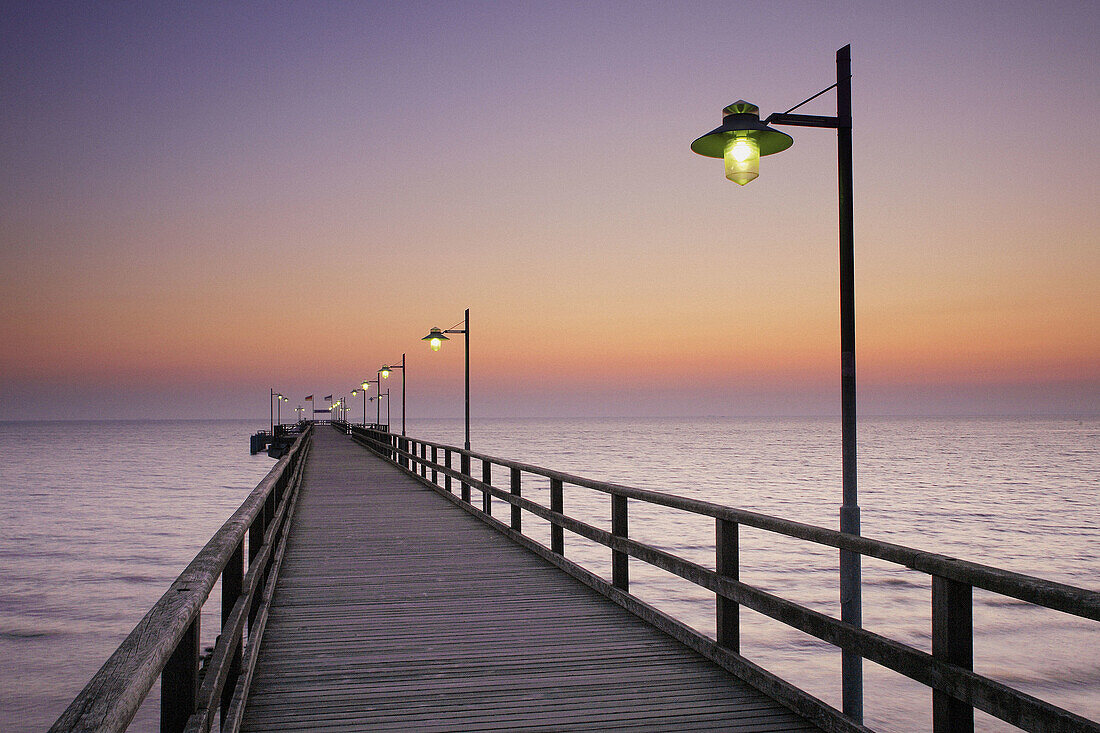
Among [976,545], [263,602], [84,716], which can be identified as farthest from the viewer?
[976,545]

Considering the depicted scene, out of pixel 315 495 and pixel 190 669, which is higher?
pixel 190 669

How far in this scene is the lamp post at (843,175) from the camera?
182 inches

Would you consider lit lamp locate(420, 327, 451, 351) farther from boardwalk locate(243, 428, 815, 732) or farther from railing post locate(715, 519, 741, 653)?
railing post locate(715, 519, 741, 653)

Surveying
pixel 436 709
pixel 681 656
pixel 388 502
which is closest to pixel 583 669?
pixel 681 656

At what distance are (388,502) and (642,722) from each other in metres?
11.1

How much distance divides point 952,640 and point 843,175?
9.61 feet

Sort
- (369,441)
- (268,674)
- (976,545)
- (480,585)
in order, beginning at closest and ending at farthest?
(268,674)
(480,585)
(976,545)
(369,441)

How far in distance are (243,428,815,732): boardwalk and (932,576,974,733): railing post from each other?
3.48ft

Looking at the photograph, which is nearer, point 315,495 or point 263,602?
point 263,602

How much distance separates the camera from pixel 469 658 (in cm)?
521

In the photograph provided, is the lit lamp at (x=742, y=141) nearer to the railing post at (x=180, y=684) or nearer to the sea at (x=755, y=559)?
the railing post at (x=180, y=684)

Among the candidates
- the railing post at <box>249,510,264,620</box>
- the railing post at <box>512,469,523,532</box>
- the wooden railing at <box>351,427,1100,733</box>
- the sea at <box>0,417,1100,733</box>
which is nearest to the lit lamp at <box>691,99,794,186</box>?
the wooden railing at <box>351,427,1100,733</box>

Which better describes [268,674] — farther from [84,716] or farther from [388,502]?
[388,502]

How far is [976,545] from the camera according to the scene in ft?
76.2
